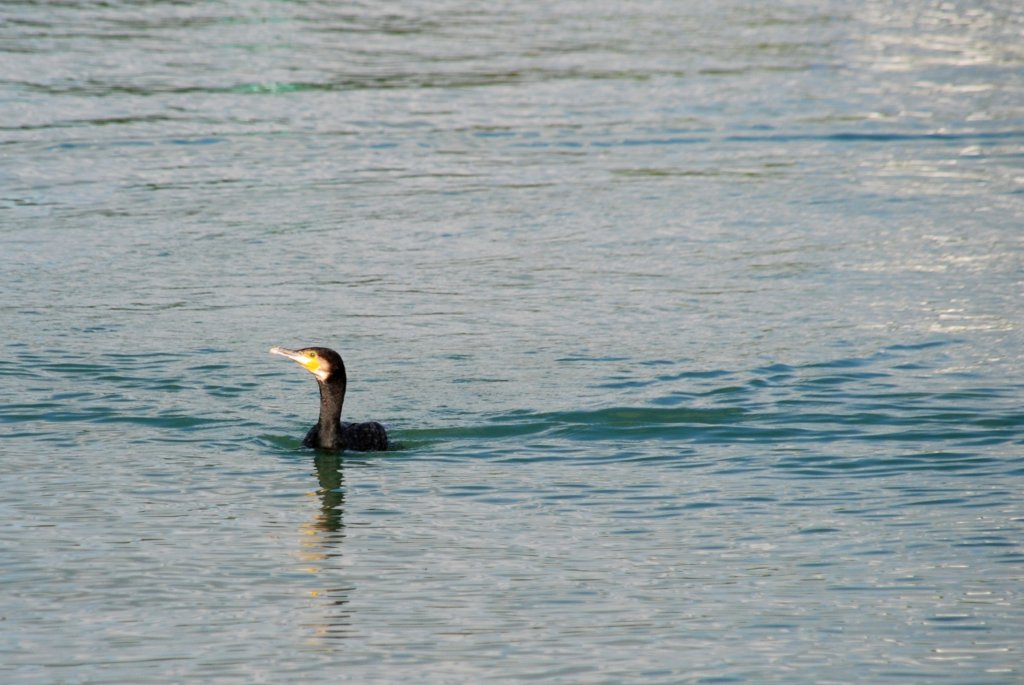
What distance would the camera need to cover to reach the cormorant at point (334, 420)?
12.9 m

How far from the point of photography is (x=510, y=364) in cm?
1505

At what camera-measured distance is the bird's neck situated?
12867 mm

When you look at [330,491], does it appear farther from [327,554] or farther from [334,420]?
[327,554]

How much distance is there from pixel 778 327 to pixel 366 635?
7.98m

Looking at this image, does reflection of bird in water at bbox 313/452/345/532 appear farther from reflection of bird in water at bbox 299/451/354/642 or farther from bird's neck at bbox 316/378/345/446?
bird's neck at bbox 316/378/345/446

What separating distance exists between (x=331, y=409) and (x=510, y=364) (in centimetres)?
258

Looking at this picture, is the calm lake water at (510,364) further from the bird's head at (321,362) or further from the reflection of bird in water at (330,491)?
the bird's head at (321,362)

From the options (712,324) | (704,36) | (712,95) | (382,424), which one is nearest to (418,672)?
(382,424)

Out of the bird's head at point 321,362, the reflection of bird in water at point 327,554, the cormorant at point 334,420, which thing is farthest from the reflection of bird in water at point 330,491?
the bird's head at point 321,362

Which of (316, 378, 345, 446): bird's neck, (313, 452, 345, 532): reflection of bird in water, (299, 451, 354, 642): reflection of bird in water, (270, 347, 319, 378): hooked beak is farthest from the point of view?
(270, 347, 319, 378): hooked beak

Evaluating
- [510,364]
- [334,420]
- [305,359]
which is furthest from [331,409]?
[510,364]

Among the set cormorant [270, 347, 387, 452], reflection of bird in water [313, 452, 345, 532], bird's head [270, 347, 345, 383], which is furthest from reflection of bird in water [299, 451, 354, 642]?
bird's head [270, 347, 345, 383]

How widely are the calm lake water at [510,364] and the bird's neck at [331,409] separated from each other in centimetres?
23

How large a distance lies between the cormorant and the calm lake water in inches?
9.4
